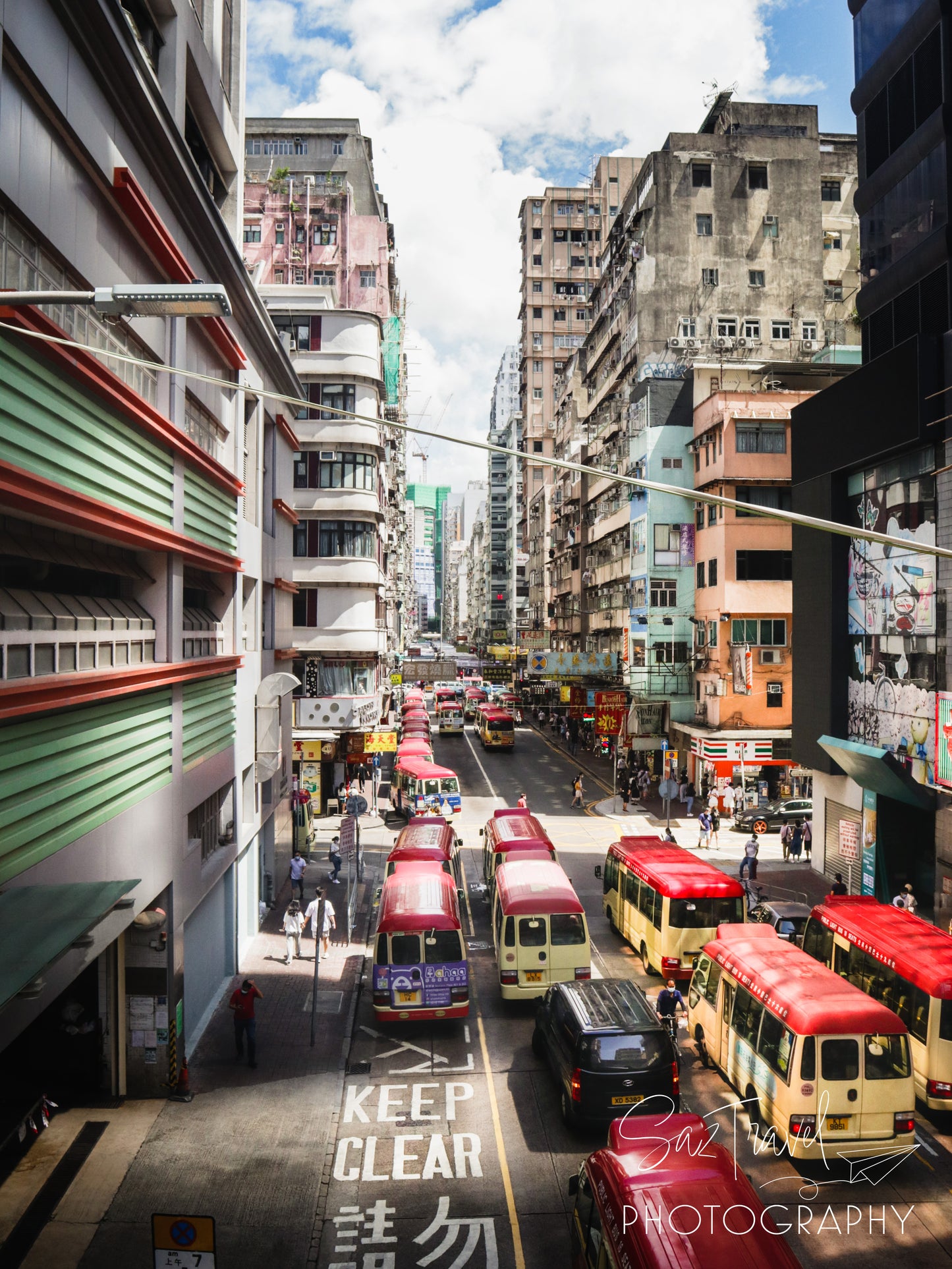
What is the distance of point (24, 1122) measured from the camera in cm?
1184

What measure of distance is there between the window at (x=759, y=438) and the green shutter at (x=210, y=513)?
81.9ft

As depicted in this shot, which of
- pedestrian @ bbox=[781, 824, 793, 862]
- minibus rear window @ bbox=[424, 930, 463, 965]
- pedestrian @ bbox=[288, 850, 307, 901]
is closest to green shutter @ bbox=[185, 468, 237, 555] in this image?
minibus rear window @ bbox=[424, 930, 463, 965]

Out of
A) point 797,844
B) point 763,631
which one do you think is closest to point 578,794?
point 797,844

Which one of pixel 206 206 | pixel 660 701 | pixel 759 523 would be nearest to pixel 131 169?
pixel 206 206

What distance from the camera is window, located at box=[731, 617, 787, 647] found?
38.4 meters

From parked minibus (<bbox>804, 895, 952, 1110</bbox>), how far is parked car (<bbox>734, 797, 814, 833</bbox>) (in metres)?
17.5

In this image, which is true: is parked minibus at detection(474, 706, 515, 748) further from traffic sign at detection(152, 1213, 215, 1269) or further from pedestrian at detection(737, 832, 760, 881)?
traffic sign at detection(152, 1213, 215, 1269)

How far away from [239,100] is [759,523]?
2552 cm

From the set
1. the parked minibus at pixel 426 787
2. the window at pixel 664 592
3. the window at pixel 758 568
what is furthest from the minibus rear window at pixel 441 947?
the window at pixel 664 592

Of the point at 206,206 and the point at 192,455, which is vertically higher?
the point at 206,206

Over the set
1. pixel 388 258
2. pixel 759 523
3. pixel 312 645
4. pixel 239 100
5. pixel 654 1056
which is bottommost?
pixel 654 1056

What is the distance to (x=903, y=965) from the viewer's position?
13.8m

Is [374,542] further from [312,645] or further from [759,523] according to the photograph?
[759,523]

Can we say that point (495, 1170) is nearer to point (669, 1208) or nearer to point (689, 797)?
point (669, 1208)
